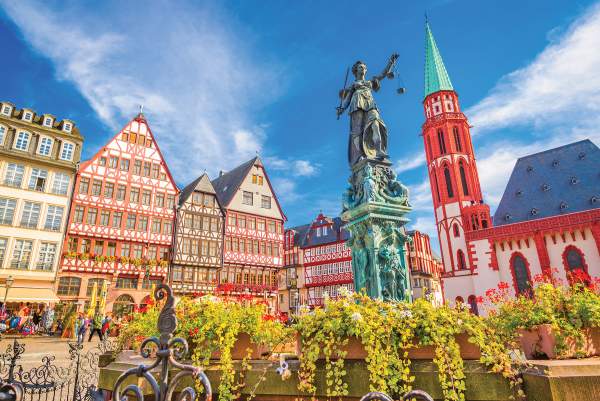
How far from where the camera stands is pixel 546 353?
3365 millimetres

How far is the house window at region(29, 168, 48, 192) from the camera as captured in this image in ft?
87.3

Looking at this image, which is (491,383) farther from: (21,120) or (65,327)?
(21,120)

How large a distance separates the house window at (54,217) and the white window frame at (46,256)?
1192 millimetres

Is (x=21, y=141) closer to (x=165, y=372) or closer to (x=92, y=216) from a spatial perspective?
(x=92, y=216)

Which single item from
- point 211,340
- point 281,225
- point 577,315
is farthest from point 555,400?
point 281,225

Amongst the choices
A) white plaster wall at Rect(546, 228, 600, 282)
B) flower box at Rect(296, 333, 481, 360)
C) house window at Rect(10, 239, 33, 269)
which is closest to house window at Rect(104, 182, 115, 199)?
house window at Rect(10, 239, 33, 269)

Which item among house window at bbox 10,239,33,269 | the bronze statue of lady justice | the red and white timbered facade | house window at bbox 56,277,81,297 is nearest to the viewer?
the bronze statue of lady justice

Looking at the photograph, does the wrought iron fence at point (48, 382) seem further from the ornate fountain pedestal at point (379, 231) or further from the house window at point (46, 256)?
the house window at point (46, 256)

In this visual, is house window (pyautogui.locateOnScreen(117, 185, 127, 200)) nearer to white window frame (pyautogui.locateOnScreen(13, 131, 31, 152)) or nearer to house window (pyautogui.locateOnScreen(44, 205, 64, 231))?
house window (pyautogui.locateOnScreen(44, 205, 64, 231))

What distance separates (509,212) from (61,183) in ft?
134

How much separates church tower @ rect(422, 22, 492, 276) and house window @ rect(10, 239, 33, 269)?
38.6 metres

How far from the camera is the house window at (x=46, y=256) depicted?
83.0 ft

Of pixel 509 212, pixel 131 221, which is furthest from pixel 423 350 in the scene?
pixel 509 212

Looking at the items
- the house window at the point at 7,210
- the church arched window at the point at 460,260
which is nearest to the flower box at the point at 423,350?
the house window at the point at 7,210
